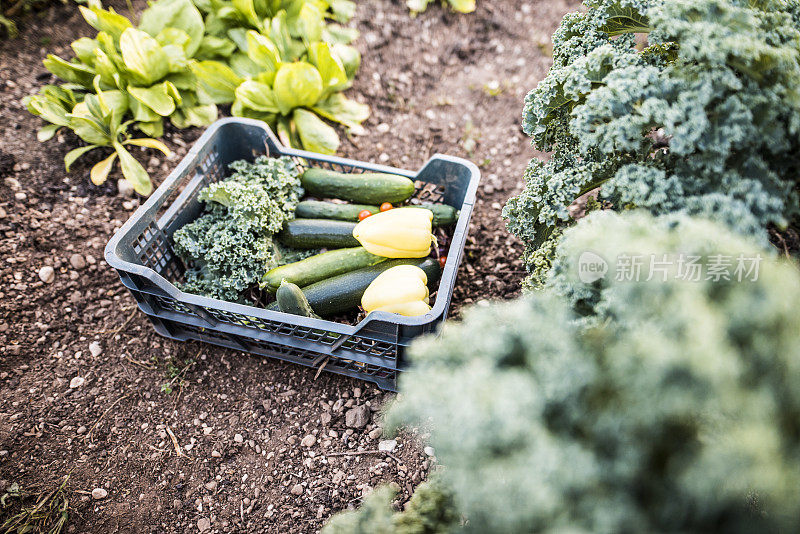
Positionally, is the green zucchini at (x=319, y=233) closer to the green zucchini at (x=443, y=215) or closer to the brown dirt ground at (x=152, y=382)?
the green zucchini at (x=443, y=215)

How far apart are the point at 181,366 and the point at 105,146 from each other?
65.6 inches

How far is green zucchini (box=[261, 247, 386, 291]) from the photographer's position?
2.54m

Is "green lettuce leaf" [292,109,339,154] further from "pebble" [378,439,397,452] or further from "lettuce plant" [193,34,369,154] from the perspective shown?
"pebble" [378,439,397,452]

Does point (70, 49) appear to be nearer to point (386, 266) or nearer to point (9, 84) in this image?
point (9, 84)

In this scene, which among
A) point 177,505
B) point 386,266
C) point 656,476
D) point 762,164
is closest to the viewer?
point 656,476

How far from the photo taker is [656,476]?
Answer: 121cm

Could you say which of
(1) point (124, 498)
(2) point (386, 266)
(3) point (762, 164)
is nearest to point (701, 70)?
(3) point (762, 164)

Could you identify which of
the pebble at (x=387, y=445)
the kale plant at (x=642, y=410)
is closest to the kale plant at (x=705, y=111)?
the kale plant at (x=642, y=410)

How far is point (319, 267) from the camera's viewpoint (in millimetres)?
2574

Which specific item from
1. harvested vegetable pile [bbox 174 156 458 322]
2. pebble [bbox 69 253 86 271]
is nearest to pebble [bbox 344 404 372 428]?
harvested vegetable pile [bbox 174 156 458 322]

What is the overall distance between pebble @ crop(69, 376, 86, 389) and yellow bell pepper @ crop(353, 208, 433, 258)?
159 cm

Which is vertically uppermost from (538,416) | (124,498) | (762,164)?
(762,164)

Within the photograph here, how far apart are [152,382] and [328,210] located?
128 centimetres

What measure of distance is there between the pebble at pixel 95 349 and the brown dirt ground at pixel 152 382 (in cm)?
1
